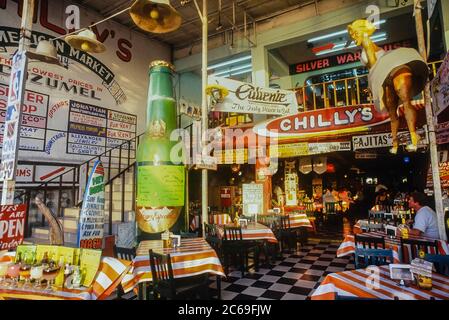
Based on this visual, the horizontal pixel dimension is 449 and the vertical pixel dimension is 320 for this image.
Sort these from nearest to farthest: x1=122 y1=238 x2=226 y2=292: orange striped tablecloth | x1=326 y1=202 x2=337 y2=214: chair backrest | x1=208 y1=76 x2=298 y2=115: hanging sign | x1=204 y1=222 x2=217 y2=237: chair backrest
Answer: x1=122 y1=238 x2=226 y2=292: orange striped tablecloth → x1=204 y1=222 x2=217 y2=237: chair backrest → x1=208 y1=76 x2=298 y2=115: hanging sign → x1=326 y1=202 x2=337 y2=214: chair backrest

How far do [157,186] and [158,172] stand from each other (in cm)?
31

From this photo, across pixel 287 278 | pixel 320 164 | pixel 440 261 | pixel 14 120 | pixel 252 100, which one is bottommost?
pixel 287 278

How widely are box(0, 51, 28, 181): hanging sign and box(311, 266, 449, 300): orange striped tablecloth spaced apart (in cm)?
381

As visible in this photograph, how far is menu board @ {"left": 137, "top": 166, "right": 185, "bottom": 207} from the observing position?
20.0ft

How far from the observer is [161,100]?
627cm

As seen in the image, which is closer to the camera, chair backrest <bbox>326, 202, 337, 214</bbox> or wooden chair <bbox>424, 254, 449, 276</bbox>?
wooden chair <bbox>424, 254, 449, 276</bbox>

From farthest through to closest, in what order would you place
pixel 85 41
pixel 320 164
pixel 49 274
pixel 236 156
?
pixel 320 164, pixel 236 156, pixel 85 41, pixel 49 274

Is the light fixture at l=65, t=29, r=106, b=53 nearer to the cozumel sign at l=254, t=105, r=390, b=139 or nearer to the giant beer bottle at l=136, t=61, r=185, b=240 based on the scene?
the giant beer bottle at l=136, t=61, r=185, b=240

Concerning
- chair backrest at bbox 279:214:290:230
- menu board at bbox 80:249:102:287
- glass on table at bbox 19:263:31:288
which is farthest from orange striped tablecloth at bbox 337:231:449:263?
glass on table at bbox 19:263:31:288

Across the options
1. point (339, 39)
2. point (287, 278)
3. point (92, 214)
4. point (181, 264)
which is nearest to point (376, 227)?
point (287, 278)

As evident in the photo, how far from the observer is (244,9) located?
935cm

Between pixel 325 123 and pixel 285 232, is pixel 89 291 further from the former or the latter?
pixel 325 123

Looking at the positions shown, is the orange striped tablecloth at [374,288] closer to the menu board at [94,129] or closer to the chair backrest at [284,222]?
the chair backrest at [284,222]

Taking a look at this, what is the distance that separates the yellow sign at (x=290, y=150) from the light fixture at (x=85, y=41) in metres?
6.31
